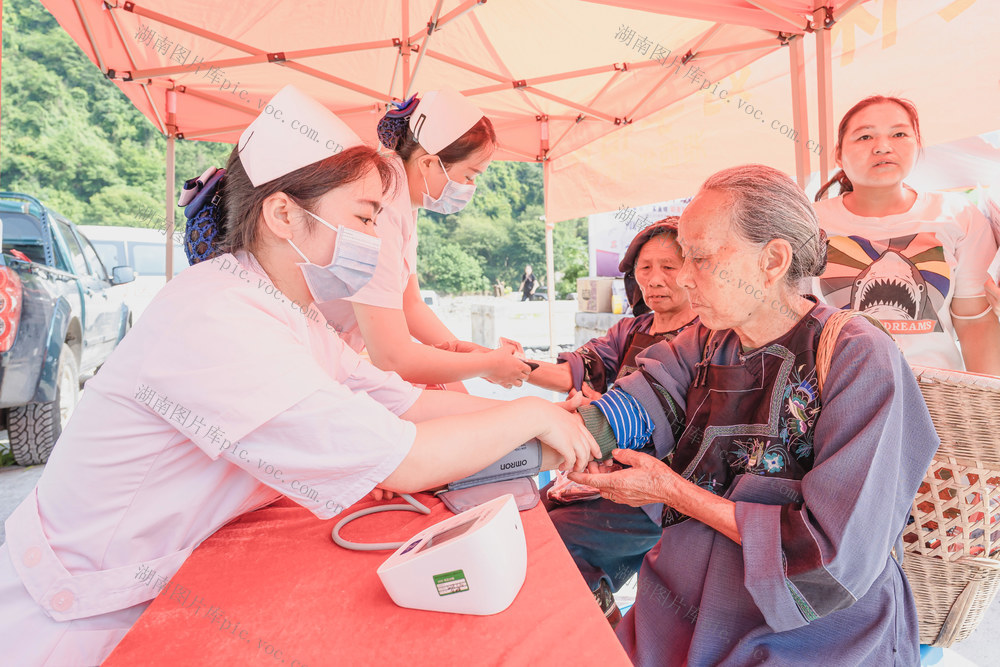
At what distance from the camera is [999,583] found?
60.4 inches

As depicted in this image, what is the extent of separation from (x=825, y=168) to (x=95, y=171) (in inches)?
1105

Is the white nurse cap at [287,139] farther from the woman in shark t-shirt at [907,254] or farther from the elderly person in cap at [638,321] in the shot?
the woman in shark t-shirt at [907,254]

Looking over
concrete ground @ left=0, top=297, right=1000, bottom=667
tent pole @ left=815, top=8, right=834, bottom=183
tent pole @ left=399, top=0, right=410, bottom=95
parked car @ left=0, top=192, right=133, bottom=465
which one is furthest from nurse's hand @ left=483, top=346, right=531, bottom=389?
parked car @ left=0, top=192, right=133, bottom=465

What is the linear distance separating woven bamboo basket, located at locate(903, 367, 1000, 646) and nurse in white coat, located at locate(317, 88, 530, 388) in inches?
61.6

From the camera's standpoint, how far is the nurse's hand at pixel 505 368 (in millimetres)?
2600

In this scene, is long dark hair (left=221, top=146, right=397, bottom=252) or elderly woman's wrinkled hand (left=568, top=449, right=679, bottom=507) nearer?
long dark hair (left=221, top=146, right=397, bottom=252)

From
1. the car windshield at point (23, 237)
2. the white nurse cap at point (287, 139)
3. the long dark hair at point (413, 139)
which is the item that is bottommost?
the white nurse cap at point (287, 139)

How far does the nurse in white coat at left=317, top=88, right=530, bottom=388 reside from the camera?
2273 millimetres

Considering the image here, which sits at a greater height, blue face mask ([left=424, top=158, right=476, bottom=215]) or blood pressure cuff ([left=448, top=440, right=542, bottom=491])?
blue face mask ([left=424, top=158, right=476, bottom=215])

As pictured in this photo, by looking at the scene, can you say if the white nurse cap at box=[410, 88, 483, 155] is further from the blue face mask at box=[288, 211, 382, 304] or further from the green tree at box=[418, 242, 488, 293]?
the green tree at box=[418, 242, 488, 293]

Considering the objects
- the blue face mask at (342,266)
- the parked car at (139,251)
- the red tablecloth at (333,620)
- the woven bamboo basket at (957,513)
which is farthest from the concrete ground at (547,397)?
the parked car at (139,251)

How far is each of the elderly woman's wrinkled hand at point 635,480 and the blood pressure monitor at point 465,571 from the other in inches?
22.7

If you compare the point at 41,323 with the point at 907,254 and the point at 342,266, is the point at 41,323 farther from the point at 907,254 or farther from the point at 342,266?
the point at 907,254

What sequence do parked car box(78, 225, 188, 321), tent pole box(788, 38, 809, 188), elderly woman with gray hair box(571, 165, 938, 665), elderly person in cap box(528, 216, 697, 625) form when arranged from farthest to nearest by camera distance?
parked car box(78, 225, 188, 321)
tent pole box(788, 38, 809, 188)
elderly person in cap box(528, 216, 697, 625)
elderly woman with gray hair box(571, 165, 938, 665)
